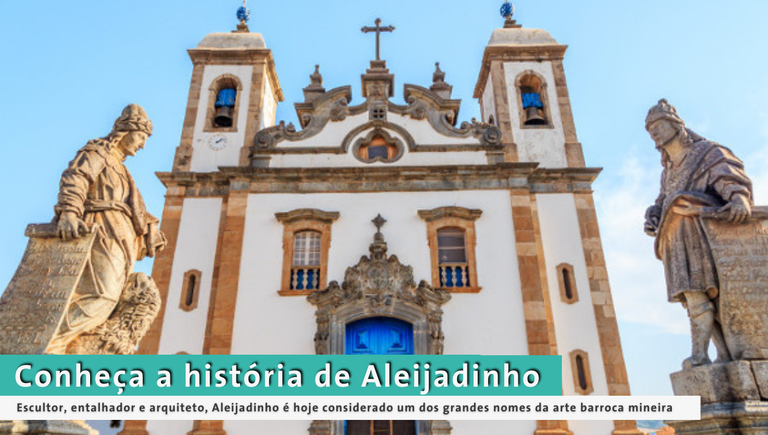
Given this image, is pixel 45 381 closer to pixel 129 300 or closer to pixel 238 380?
pixel 129 300

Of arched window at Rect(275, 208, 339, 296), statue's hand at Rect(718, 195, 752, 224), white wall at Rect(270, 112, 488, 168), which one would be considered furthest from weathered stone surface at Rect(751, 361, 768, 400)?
white wall at Rect(270, 112, 488, 168)

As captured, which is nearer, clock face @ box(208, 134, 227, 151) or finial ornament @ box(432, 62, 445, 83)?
clock face @ box(208, 134, 227, 151)

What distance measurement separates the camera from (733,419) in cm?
376

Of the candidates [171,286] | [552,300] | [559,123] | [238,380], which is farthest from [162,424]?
[559,123]

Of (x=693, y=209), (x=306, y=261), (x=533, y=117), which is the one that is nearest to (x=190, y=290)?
(x=306, y=261)

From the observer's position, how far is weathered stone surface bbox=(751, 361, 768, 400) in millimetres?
3787

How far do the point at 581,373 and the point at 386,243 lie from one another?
5.14 m

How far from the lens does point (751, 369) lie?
3875 millimetres

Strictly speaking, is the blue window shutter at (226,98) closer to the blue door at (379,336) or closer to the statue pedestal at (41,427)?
the blue door at (379,336)

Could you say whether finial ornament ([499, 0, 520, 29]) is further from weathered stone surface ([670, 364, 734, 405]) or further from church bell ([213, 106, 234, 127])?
weathered stone surface ([670, 364, 734, 405])

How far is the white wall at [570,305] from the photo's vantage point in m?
11.3

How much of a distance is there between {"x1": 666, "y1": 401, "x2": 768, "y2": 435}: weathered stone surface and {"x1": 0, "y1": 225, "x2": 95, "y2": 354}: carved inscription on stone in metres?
4.99

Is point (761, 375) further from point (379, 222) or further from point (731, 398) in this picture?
point (379, 222)
